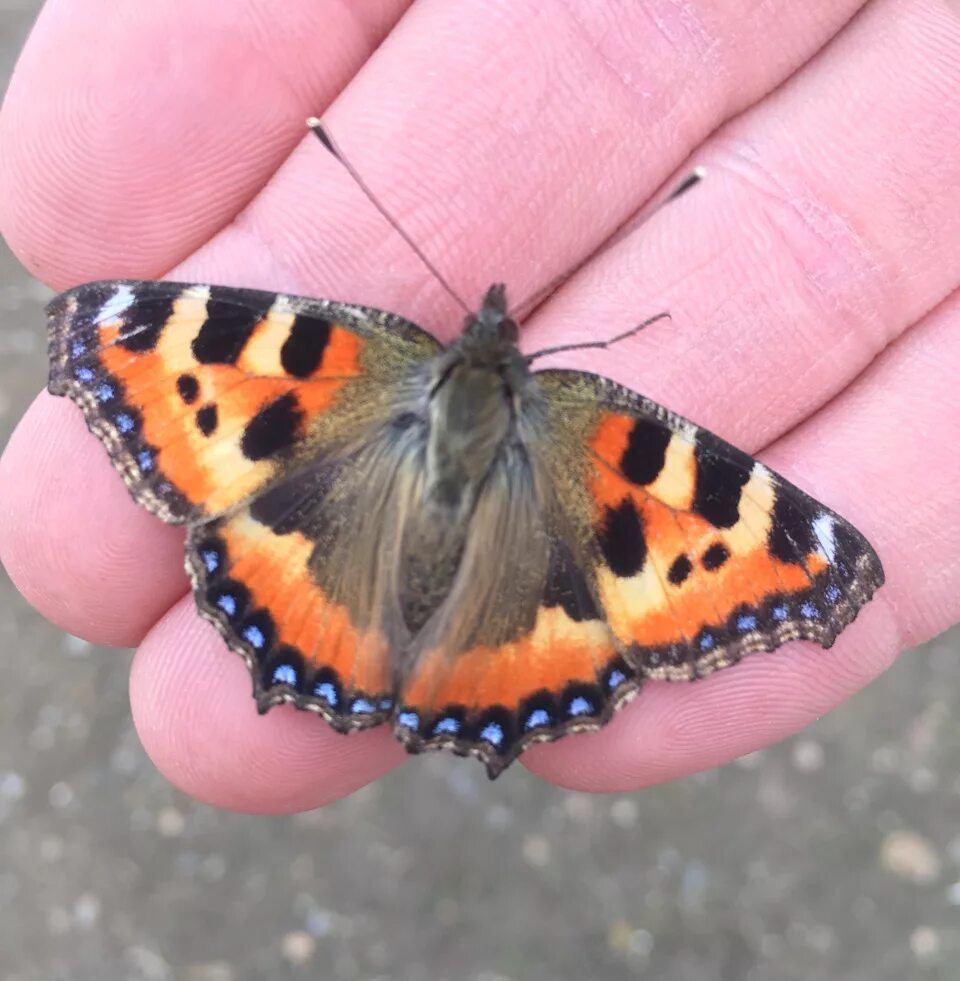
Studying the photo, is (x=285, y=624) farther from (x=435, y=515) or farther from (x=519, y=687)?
(x=519, y=687)

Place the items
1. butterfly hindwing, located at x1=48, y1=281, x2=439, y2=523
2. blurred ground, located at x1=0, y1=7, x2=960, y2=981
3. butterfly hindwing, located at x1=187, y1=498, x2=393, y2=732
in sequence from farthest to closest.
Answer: blurred ground, located at x1=0, y1=7, x2=960, y2=981, butterfly hindwing, located at x1=187, y1=498, x2=393, y2=732, butterfly hindwing, located at x1=48, y1=281, x2=439, y2=523

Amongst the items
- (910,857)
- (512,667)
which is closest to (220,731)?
(512,667)

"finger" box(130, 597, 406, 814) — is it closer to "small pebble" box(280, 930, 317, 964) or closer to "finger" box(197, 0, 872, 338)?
"finger" box(197, 0, 872, 338)

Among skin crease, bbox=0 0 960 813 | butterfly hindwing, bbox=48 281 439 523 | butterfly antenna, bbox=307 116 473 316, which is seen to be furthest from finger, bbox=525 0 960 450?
butterfly hindwing, bbox=48 281 439 523

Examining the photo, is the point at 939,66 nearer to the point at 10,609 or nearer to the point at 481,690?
the point at 481,690

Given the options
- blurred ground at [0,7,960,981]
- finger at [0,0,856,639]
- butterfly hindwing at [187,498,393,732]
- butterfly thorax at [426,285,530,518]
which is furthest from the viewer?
blurred ground at [0,7,960,981]

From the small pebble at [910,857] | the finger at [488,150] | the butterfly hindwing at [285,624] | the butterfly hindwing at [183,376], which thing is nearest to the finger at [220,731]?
the butterfly hindwing at [285,624]
